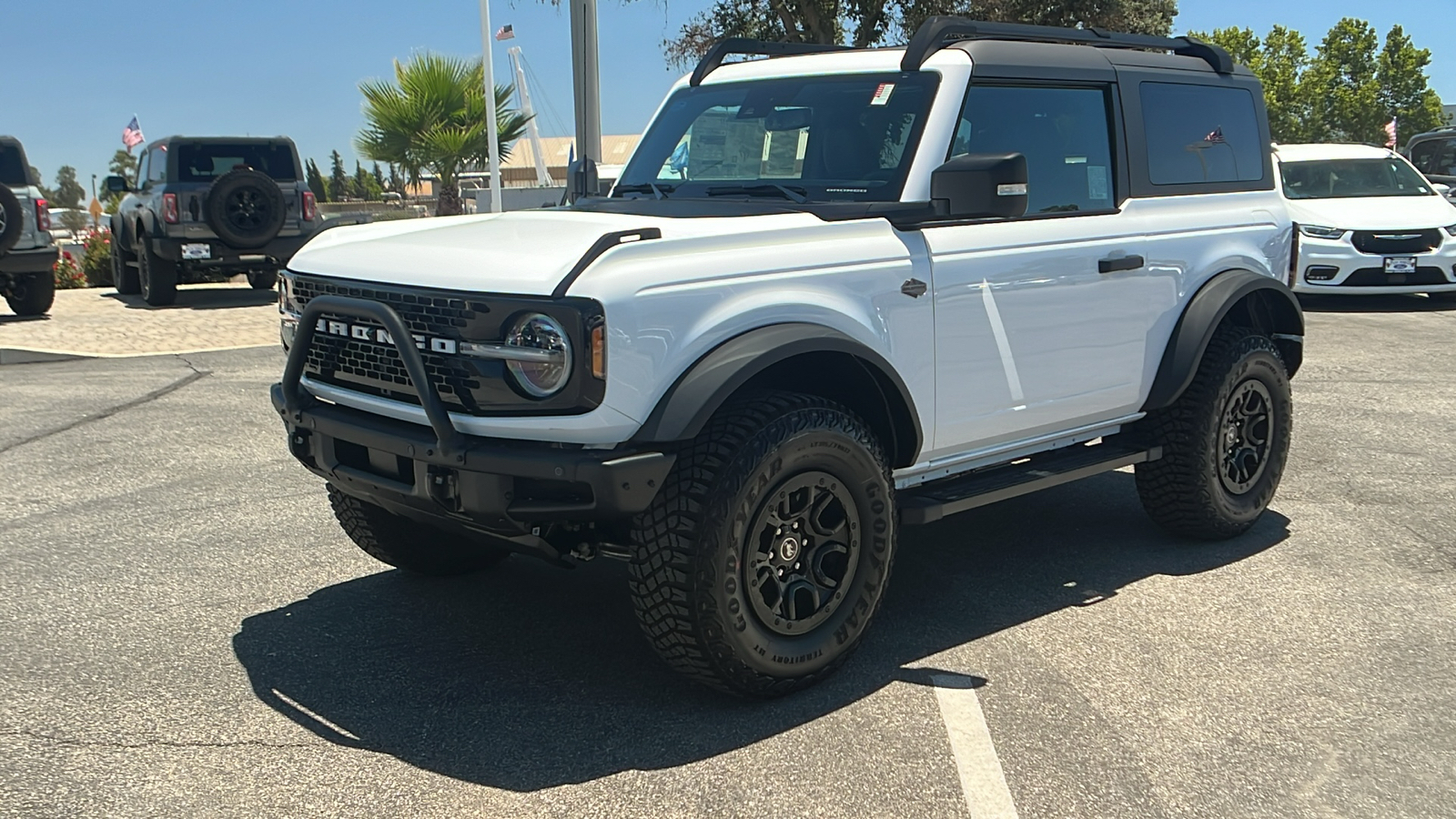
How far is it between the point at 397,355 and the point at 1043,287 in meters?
2.35

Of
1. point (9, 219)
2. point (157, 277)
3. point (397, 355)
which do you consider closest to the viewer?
point (397, 355)

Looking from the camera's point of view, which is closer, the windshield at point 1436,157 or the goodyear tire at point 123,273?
the goodyear tire at point 123,273

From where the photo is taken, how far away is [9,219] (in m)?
12.9

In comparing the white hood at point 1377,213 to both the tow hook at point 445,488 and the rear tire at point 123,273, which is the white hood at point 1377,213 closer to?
the tow hook at point 445,488

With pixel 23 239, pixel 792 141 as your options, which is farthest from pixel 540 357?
pixel 23 239

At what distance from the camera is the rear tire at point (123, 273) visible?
17.0 metres

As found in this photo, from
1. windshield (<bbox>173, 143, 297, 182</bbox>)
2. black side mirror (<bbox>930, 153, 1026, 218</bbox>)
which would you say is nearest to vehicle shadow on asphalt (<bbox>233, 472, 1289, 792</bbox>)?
black side mirror (<bbox>930, 153, 1026, 218</bbox>)

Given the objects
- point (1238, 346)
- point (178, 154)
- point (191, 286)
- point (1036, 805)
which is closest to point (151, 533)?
point (1036, 805)


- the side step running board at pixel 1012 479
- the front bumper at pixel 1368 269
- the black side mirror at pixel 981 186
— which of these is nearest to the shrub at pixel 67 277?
the front bumper at pixel 1368 269

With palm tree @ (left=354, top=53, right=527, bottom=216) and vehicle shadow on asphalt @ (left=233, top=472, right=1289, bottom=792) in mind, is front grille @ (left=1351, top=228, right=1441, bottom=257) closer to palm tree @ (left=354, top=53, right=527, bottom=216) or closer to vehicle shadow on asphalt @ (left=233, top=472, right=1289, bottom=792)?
vehicle shadow on asphalt @ (left=233, top=472, right=1289, bottom=792)

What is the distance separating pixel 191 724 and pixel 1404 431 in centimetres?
715

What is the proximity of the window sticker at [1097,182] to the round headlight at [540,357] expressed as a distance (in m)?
2.52

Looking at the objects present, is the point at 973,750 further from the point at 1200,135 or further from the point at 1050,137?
the point at 1200,135

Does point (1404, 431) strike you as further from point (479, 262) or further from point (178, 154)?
point (178, 154)
